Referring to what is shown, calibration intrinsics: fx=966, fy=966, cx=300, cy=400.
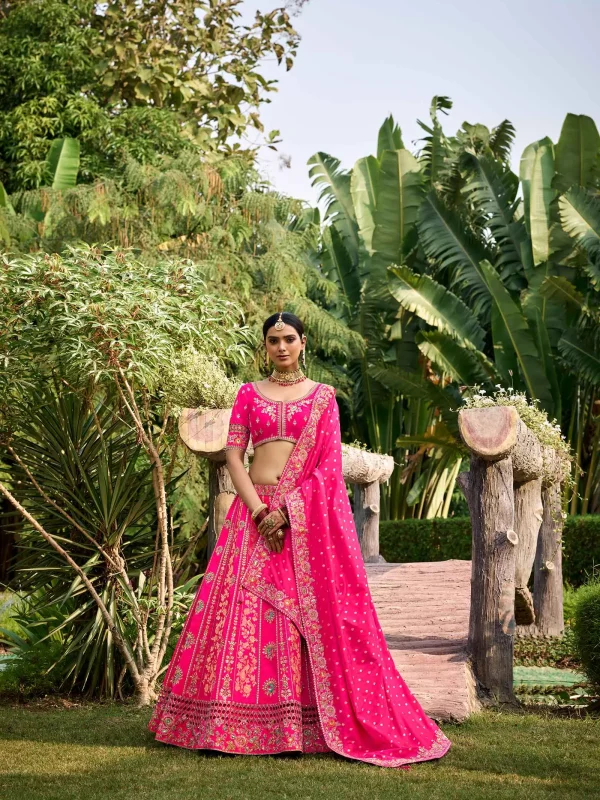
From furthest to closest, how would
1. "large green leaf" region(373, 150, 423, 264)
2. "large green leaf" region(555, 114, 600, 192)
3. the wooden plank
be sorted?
"large green leaf" region(373, 150, 423, 264), "large green leaf" region(555, 114, 600, 192), the wooden plank

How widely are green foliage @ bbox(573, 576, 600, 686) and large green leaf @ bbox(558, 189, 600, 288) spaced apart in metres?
7.32

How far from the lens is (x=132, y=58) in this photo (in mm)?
13758

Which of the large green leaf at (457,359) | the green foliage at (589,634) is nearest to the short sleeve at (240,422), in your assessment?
the green foliage at (589,634)

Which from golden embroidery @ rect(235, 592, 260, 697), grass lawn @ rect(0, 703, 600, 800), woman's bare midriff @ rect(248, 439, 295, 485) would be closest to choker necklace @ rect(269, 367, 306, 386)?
woman's bare midriff @ rect(248, 439, 295, 485)

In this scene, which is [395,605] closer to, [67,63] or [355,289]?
A: [355,289]

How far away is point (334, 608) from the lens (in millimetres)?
4234

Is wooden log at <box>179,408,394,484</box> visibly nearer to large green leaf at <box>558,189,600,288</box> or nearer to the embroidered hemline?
the embroidered hemline

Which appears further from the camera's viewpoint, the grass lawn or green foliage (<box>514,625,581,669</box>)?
green foliage (<box>514,625,581,669</box>)

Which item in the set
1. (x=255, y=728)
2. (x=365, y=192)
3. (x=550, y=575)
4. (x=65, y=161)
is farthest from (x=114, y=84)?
(x=255, y=728)

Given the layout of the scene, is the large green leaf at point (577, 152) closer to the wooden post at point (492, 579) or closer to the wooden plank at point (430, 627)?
the wooden plank at point (430, 627)

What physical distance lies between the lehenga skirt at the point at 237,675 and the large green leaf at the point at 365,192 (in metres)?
11.7

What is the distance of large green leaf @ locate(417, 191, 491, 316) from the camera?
1378 centimetres

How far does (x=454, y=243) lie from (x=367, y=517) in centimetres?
630

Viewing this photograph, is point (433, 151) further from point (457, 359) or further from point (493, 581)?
point (493, 581)
